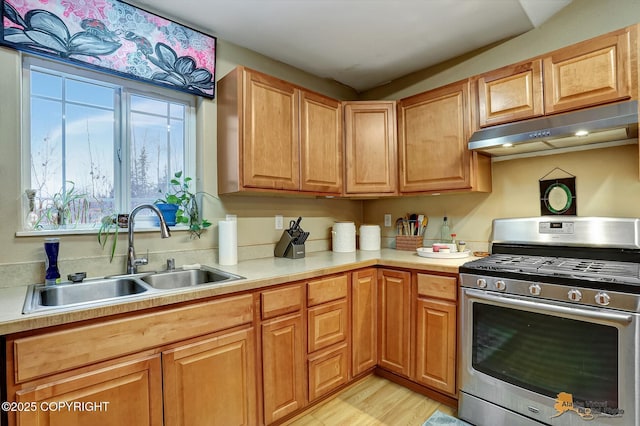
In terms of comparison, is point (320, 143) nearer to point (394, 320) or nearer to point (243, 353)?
point (394, 320)

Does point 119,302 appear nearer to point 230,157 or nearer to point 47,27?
point 230,157

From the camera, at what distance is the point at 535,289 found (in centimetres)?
161

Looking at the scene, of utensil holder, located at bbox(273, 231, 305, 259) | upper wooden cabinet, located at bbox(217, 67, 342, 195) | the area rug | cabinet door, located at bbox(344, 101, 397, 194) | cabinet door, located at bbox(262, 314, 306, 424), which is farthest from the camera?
cabinet door, located at bbox(344, 101, 397, 194)

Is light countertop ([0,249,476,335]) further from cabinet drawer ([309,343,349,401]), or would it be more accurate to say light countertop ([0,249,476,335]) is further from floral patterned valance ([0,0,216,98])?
floral patterned valance ([0,0,216,98])

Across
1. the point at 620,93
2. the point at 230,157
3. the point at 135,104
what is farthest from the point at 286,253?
the point at 620,93

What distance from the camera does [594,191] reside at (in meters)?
1.99

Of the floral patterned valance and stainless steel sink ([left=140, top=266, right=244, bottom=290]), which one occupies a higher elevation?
the floral patterned valance

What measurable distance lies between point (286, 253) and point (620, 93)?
2172 millimetres

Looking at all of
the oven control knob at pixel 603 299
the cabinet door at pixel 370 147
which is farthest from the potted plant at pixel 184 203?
the oven control knob at pixel 603 299

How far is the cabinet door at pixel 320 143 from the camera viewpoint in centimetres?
237

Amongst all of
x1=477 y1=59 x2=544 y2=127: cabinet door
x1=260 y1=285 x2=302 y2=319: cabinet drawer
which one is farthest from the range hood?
x1=260 y1=285 x2=302 y2=319: cabinet drawer

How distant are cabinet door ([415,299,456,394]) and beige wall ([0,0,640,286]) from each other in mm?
777

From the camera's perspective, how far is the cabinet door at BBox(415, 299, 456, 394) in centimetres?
196

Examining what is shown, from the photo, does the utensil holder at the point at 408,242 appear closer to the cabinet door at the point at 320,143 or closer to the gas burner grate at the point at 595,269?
the cabinet door at the point at 320,143
